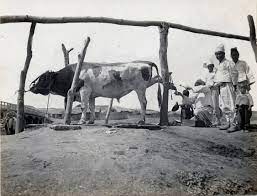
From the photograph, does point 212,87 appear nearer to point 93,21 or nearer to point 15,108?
point 93,21

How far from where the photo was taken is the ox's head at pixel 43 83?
3.91 m

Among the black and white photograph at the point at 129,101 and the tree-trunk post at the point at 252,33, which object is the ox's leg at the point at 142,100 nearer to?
the black and white photograph at the point at 129,101

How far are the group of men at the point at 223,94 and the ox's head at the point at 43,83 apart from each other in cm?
141

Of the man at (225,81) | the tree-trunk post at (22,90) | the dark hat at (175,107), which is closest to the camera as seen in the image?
the tree-trunk post at (22,90)

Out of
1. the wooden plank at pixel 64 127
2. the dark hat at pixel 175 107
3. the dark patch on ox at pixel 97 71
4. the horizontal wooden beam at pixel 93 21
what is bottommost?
the wooden plank at pixel 64 127

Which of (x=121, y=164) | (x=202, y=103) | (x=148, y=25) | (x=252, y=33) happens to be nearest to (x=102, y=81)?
(x=148, y=25)

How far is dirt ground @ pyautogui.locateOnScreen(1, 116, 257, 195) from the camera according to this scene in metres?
3.26

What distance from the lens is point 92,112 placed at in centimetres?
406

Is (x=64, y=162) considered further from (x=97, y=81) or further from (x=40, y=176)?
(x=97, y=81)

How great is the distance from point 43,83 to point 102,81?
0.59 meters

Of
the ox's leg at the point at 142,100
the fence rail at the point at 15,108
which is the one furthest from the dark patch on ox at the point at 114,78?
the fence rail at the point at 15,108

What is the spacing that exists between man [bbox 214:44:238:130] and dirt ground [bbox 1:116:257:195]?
1.71ft

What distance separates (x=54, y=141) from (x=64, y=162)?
281mm

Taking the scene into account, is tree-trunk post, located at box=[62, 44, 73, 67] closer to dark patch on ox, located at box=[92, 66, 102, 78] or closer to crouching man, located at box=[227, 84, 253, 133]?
dark patch on ox, located at box=[92, 66, 102, 78]
